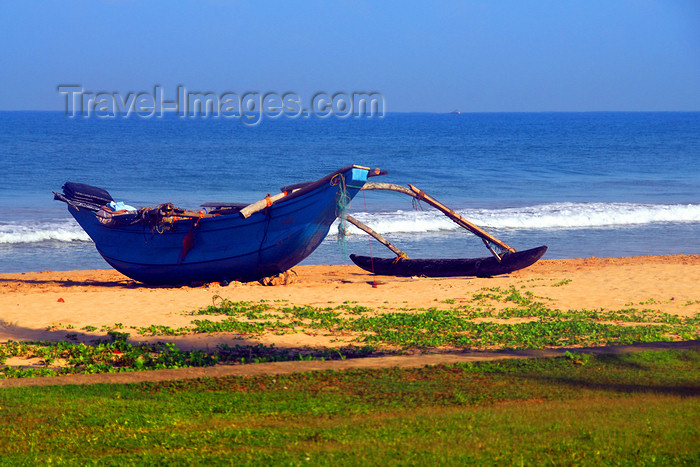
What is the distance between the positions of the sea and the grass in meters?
6.12

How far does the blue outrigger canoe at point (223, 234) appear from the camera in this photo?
504 inches

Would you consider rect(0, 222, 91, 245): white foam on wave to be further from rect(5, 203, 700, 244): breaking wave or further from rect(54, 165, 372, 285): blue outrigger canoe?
rect(54, 165, 372, 285): blue outrigger canoe

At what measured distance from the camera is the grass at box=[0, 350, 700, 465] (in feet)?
14.7

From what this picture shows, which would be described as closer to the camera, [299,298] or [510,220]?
[299,298]

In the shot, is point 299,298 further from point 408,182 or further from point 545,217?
point 408,182

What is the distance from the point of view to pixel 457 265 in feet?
48.9

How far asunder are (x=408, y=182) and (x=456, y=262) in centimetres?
2187

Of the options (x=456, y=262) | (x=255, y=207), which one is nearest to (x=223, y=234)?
(x=255, y=207)

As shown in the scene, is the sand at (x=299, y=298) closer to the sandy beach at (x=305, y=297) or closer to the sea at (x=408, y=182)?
the sandy beach at (x=305, y=297)

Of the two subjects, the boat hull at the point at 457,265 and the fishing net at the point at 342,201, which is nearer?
the fishing net at the point at 342,201

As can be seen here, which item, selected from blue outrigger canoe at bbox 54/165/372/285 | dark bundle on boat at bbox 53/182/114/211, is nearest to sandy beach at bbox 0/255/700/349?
blue outrigger canoe at bbox 54/165/372/285

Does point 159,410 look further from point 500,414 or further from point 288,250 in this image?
point 288,250

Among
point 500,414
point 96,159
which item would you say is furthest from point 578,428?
point 96,159

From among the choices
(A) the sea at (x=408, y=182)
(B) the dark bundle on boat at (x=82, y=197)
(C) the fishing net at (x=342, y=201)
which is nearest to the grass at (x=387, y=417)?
(C) the fishing net at (x=342, y=201)
